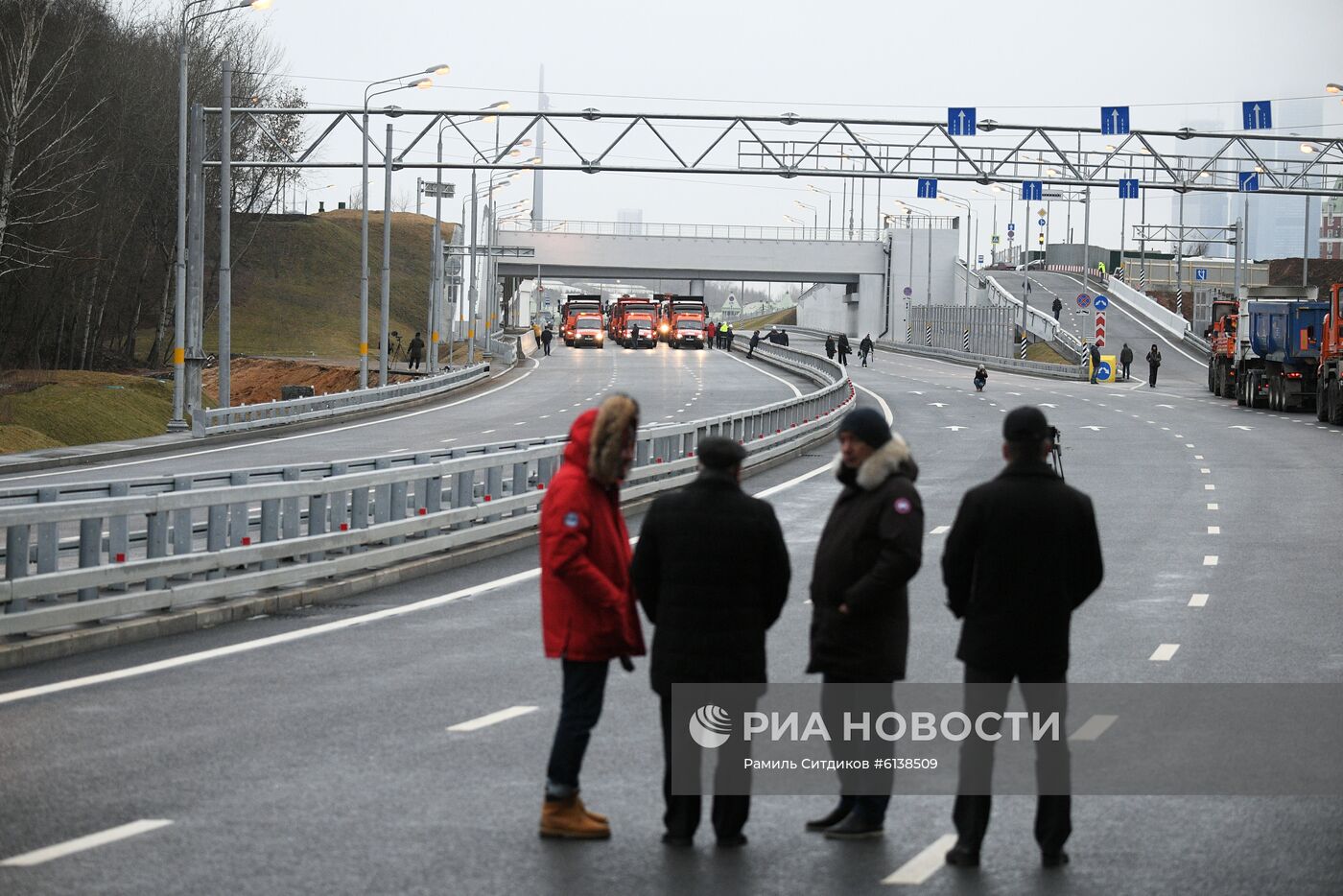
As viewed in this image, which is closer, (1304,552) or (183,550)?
(183,550)

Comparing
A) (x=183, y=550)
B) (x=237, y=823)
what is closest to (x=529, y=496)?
(x=183, y=550)

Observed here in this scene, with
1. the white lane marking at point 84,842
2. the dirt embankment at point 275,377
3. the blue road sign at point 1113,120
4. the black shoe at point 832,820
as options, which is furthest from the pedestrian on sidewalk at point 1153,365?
the white lane marking at point 84,842

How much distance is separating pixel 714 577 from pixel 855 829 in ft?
4.29

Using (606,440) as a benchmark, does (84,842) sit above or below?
below

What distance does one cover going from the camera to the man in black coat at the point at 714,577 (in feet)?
24.0

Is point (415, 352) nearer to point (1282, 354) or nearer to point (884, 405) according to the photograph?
A: point (884, 405)

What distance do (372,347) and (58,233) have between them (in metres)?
49.2

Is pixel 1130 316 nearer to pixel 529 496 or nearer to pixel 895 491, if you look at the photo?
pixel 529 496

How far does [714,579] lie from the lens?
733 centimetres

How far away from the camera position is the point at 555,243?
121m

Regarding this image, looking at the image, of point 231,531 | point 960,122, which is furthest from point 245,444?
point 960,122

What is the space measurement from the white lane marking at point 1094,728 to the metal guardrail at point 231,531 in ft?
23.0

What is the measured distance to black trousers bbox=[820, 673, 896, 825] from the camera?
7.51 meters

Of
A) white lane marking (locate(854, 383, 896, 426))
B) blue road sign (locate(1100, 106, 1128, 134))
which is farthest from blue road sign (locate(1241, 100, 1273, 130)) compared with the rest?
white lane marking (locate(854, 383, 896, 426))
